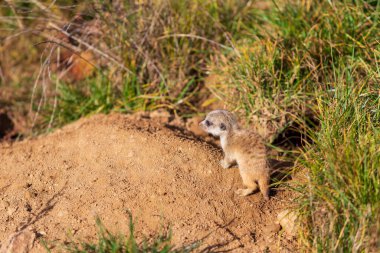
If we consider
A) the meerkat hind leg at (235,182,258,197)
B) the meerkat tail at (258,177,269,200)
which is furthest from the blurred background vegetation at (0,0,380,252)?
the meerkat hind leg at (235,182,258,197)

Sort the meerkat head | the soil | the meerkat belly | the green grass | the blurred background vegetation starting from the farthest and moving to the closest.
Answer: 1. the blurred background vegetation
2. the meerkat head
3. the meerkat belly
4. the soil
5. the green grass

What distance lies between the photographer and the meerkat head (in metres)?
5.13

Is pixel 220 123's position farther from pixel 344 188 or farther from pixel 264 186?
pixel 344 188

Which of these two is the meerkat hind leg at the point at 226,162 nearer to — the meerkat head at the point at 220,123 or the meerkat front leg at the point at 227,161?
the meerkat front leg at the point at 227,161

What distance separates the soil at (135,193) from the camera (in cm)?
434

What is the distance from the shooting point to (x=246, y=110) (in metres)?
5.77

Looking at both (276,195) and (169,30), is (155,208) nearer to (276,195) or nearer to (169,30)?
(276,195)

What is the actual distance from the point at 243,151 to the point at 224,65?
180 cm

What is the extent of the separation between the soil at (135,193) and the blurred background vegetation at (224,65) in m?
0.62

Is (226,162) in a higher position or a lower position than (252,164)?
lower

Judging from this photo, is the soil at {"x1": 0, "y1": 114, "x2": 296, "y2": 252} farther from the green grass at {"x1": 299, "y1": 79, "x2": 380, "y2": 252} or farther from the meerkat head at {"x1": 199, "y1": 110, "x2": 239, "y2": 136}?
the green grass at {"x1": 299, "y1": 79, "x2": 380, "y2": 252}

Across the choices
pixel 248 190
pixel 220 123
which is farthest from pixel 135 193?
Result: pixel 220 123

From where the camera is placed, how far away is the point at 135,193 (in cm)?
461

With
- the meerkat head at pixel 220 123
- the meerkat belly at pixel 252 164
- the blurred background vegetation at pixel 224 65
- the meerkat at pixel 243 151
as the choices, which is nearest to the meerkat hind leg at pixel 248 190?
the meerkat at pixel 243 151
